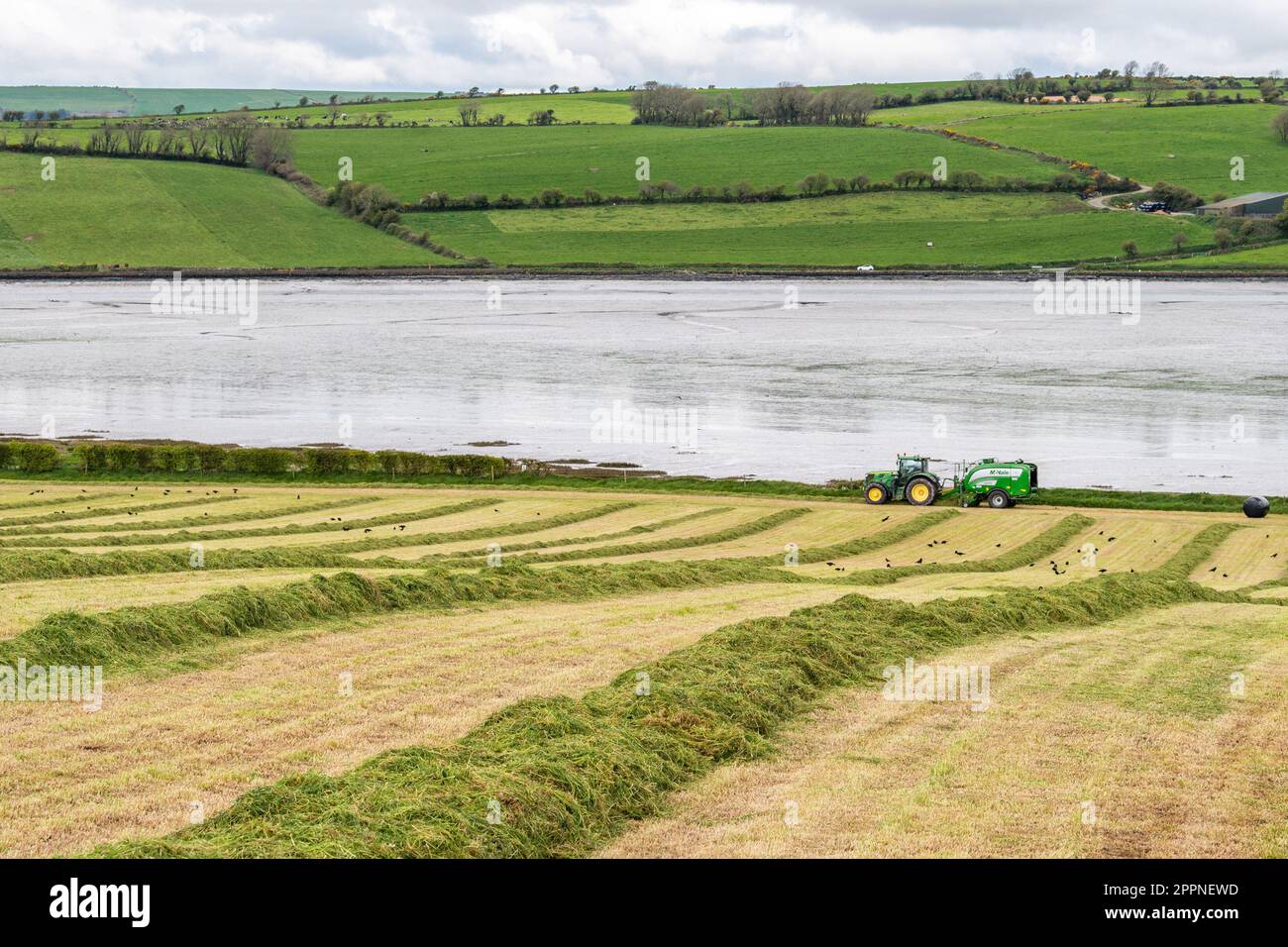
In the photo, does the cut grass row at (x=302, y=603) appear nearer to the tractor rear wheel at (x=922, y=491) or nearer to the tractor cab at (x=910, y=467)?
the tractor rear wheel at (x=922, y=491)

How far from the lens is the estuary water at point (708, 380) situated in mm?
81000

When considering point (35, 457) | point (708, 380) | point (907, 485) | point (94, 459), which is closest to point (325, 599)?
point (907, 485)

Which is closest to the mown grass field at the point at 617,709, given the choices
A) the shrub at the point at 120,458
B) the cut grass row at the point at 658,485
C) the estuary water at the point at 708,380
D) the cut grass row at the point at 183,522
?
the cut grass row at the point at 183,522

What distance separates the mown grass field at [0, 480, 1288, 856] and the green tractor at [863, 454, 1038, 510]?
15.1 metres

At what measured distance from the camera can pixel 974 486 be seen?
194 feet

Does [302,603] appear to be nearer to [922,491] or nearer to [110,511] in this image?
[110,511]

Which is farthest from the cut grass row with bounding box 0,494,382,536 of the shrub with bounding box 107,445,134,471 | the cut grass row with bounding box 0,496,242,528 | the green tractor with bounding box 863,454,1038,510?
the green tractor with bounding box 863,454,1038,510

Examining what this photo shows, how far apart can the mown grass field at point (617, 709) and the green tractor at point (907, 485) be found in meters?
15.2

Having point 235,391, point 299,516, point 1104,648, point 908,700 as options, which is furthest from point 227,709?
point 235,391

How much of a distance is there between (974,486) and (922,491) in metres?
2.08

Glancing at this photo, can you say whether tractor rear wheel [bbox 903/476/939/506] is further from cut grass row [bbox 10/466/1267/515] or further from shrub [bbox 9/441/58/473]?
shrub [bbox 9/441/58/473]

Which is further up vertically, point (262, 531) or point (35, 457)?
point (35, 457)

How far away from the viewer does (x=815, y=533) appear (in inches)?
2063

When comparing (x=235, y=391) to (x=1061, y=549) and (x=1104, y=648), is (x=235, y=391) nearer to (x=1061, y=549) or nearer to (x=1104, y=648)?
(x=1061, y=549)
